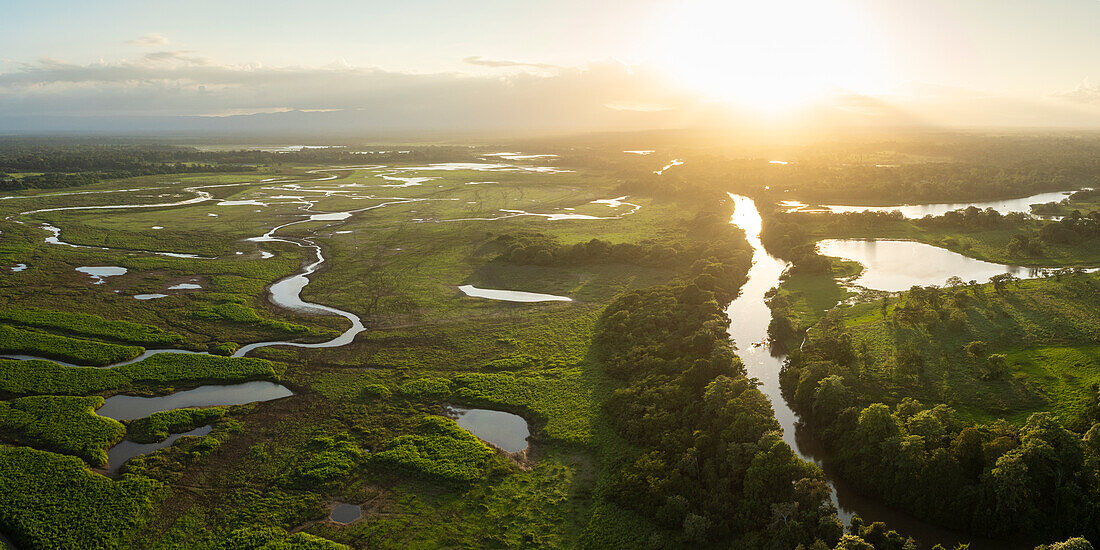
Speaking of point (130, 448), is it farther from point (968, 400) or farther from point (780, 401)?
point (968, 400)

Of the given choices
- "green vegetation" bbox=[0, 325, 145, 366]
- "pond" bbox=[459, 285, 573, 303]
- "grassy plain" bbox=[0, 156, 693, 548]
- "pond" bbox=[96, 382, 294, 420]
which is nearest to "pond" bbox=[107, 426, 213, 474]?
"grassy plain" bbox=[0, 156, 693, 548]

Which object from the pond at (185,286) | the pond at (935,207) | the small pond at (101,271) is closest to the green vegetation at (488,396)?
the pond at (185,286)

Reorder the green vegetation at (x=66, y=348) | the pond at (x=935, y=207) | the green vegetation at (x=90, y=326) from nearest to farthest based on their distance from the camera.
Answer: the green vegetation at (x=66, y=348) → the green vegetation at (x=90, y=326) → the pond at (x=935, y=207)

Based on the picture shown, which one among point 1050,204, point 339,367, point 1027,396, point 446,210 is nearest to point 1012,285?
point 1027,396

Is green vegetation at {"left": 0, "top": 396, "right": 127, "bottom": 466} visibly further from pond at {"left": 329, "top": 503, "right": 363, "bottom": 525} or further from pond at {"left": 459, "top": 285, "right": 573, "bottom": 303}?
pond at {"left": 459, "top": 285, "right": 573, "bottom": 303}

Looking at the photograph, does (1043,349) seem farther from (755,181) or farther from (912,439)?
(755,181)

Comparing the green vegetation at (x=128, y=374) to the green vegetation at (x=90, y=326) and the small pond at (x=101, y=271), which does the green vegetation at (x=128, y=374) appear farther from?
the small pond at (x=101, y=271)
